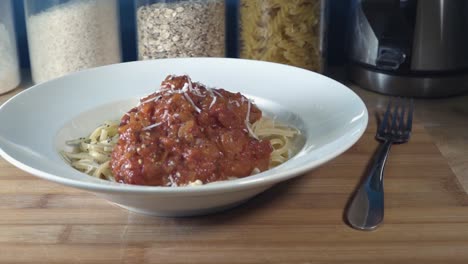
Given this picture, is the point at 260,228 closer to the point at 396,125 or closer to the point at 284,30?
the point at 396,125

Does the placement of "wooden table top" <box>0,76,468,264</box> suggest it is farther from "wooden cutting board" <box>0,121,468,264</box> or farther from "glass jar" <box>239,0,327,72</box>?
"glass jar" <box>239,0,327,72</box>

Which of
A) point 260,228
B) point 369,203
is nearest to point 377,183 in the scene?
point 369,203

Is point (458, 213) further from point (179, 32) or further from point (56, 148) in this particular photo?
point (179, 32)

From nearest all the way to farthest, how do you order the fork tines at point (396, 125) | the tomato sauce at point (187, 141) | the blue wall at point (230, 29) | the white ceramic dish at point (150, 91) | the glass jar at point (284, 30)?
the white ceramic dish at point (150, 91)
the tomato sauce at point (187, 141)
the fork tines at point (396, 125)
the glass jar at point (284, 30)
the blue wall at point (230, 29)

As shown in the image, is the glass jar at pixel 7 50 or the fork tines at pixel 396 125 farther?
the glass jar at pixel 7 50

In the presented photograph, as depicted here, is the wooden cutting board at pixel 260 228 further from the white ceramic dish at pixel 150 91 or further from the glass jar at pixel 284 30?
the glass jar at pixel 284 30

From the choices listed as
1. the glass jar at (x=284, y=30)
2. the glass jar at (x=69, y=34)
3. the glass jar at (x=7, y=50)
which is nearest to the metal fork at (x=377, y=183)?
the glass jar at (x=284, y=30)

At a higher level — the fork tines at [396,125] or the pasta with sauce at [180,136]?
the pasta with sauce at [180,136]
